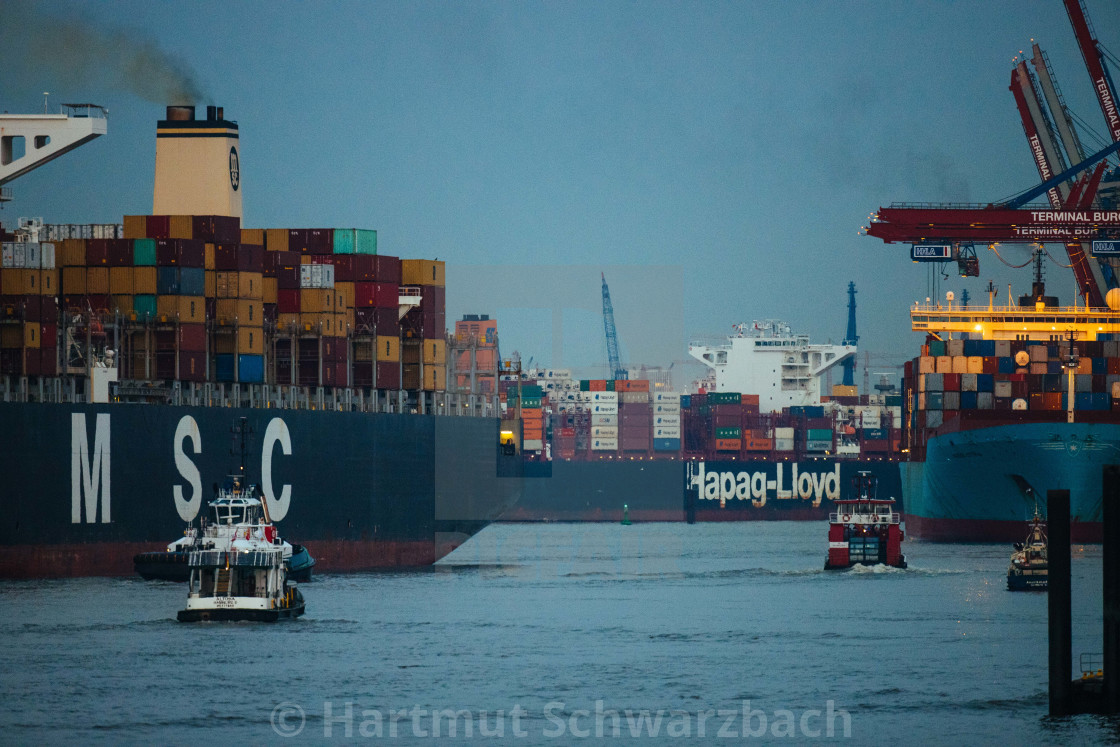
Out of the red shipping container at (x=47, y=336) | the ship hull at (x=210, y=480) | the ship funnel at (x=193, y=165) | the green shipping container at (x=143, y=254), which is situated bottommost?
the ship hull at (x=210, y=480)

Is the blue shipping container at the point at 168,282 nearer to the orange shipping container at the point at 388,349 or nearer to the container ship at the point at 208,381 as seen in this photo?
the container ship at the point at 208,381

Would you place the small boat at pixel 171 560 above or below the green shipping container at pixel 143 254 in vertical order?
below

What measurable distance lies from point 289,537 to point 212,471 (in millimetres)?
3981

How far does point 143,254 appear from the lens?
49.8m

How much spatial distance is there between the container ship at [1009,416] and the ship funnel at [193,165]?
3215 cm

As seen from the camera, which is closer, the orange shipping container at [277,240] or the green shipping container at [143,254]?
the green shipping container at [143,254]

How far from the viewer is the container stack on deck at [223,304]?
4553 cm

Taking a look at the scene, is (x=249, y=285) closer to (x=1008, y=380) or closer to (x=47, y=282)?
(x=47, y=282)

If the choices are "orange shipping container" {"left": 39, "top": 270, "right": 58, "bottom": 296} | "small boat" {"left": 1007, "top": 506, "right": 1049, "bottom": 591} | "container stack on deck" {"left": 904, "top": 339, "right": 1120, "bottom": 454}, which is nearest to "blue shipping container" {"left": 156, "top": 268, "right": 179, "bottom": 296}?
"orange shipping container" {"left": 39, "top": 270, "right": 58, "bottom": 296}

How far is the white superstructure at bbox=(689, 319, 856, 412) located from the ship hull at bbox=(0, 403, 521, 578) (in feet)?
236

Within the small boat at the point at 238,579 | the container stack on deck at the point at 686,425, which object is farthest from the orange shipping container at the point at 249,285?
the container stack on deck at the point at 686,425

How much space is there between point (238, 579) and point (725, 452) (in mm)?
89801

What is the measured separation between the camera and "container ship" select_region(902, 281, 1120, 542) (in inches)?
2603

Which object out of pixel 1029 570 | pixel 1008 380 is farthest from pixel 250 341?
pixel 1008 380
